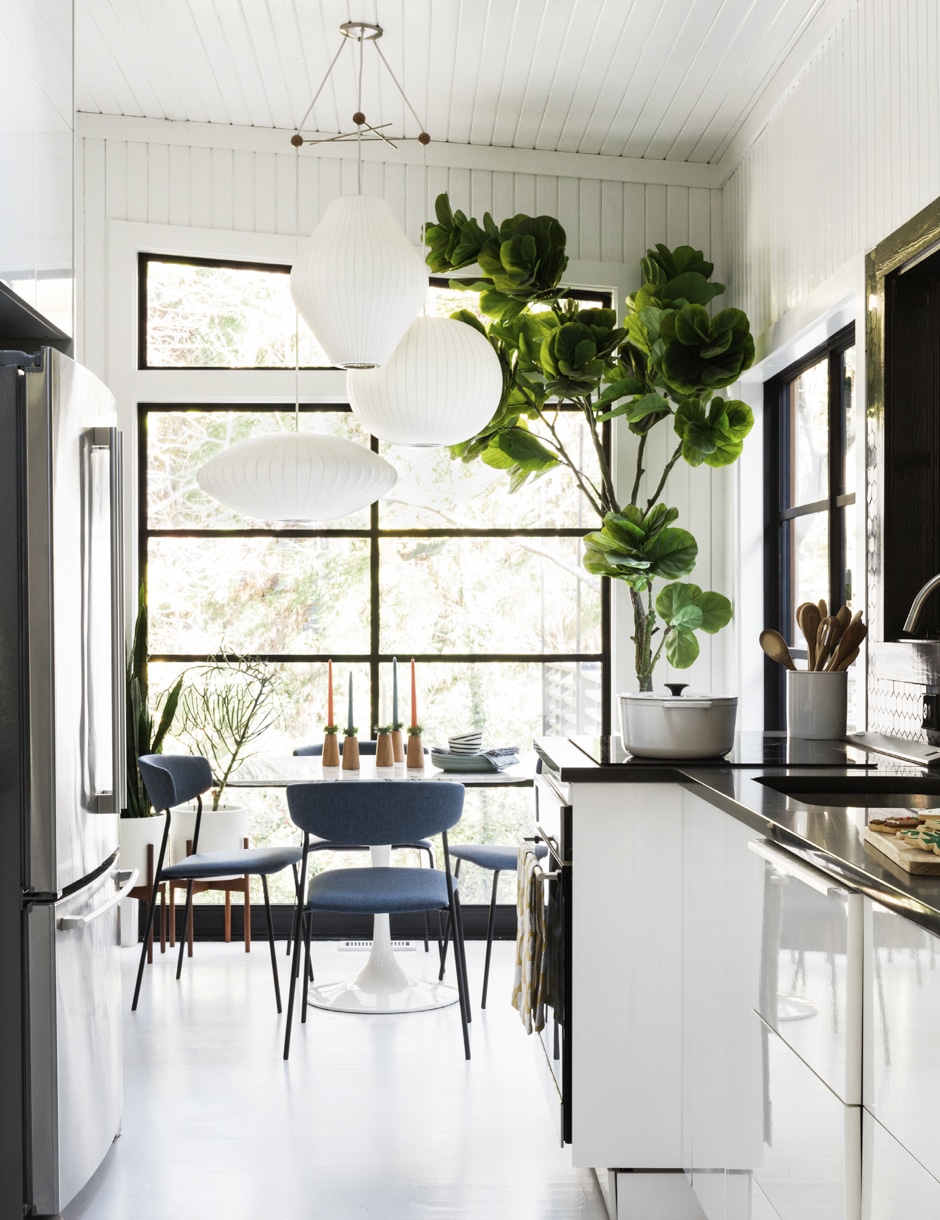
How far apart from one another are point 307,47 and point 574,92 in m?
1.00

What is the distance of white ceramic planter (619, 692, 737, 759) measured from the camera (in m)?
2.84

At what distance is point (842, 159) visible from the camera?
147 inches

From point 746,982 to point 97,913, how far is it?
1558 mm

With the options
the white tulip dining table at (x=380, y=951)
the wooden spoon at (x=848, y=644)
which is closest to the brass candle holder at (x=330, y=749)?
the white tulip dining table at (x=380, y=951)

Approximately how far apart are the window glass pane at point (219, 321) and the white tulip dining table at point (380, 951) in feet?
6.14

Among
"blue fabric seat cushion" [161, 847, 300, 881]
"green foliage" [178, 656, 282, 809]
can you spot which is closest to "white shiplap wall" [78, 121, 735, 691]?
"green foliage" [178, 656, 282, 809]

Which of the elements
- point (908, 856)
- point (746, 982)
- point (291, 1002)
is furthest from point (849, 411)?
point (908, 856)

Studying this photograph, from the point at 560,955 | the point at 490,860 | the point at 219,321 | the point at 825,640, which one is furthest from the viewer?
the point at 219,321

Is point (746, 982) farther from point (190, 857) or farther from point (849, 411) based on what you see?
point (190, 857)

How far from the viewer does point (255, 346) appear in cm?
538

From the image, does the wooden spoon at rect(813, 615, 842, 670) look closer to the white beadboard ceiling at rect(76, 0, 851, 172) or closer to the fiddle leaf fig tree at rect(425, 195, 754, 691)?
the fiddle leaf fig tree at rect(425, 195, 754, 691)

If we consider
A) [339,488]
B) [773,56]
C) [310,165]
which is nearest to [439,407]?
[339,488]

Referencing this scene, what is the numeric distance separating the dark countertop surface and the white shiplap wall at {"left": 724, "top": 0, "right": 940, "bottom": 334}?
146cm

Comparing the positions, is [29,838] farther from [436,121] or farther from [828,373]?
[436,121]
